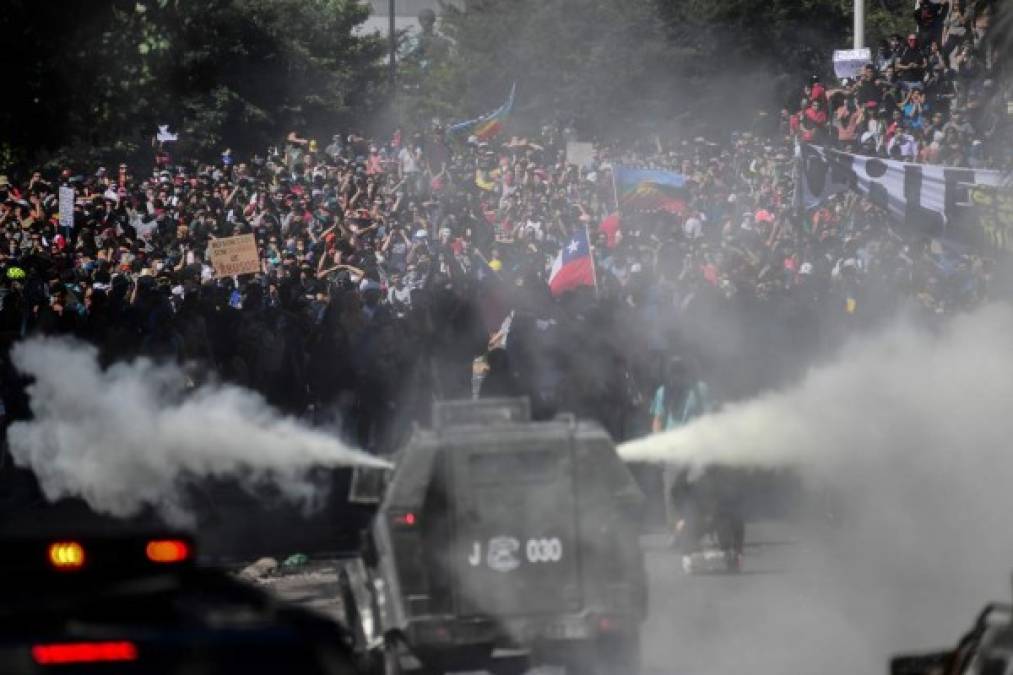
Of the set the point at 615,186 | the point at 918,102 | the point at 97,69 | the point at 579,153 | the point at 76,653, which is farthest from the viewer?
the point at 579,153

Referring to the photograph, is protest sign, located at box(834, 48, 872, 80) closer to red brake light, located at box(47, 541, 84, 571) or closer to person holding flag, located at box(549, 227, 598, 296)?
person holding flag, located at box(549, 227, 598, 296)

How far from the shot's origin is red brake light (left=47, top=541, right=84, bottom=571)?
564cm

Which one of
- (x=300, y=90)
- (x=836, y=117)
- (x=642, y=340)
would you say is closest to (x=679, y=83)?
(x=300, y=90)

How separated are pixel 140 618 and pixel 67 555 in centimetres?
56

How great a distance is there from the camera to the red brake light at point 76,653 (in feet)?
15.9

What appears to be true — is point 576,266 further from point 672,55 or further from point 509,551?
point 672,55

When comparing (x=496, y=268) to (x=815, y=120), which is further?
(x=815, y=120)

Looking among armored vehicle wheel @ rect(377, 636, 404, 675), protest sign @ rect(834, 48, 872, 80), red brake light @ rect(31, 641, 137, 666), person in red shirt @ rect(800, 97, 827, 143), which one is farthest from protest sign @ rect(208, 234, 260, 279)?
red brake light @ rect(31, 641, 137, 666)

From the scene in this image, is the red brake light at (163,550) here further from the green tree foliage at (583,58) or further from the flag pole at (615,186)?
the green tree foliage at (583,58)

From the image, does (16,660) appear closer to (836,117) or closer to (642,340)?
(642,340)

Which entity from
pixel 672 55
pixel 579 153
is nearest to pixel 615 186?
pixel 579 153

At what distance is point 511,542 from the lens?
10.1m

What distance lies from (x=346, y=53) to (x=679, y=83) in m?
26.5

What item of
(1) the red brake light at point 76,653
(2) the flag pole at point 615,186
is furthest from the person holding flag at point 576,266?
(1) the red brake light at point 76,653
